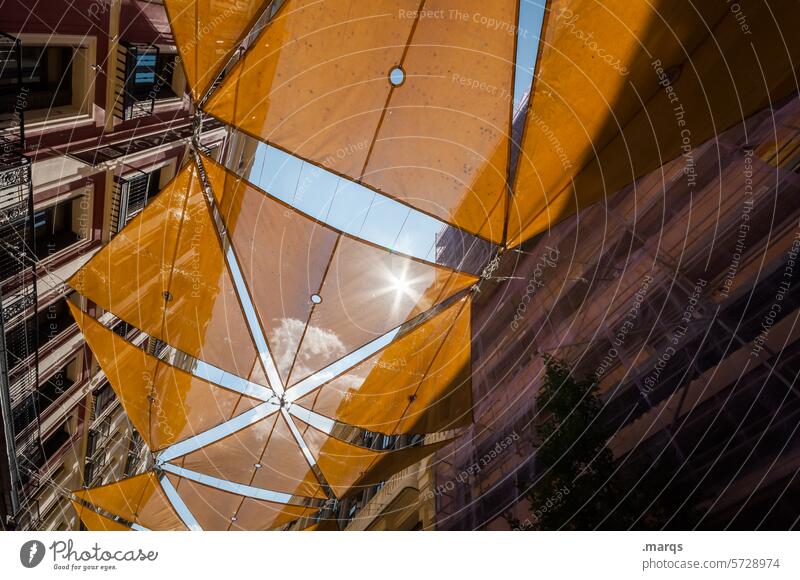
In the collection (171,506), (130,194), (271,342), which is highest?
(130,194)

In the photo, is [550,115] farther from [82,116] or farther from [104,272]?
[82,116]

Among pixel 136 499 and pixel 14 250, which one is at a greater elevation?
pixel 14 250

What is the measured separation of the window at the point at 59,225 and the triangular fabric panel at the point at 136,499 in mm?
5185

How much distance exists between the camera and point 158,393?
7938 millimetres

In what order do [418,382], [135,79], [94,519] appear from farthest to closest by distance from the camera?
[94,519] < [135,79] < [418,382]

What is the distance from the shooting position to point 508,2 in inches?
172

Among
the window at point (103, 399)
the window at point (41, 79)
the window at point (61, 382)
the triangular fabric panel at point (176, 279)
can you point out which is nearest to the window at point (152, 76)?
the window at point (41, 79)

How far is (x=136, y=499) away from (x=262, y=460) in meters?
3.53

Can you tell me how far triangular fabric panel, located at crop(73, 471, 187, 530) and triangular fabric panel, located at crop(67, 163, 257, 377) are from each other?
14.4ft

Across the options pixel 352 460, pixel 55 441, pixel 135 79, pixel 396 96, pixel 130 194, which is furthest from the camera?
pixel 55 441

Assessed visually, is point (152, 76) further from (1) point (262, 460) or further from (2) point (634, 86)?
(2) point (634, 86)

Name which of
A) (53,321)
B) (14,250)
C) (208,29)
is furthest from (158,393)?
(208,29)

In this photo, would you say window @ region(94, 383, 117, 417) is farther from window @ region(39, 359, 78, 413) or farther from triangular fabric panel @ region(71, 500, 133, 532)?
triangular fabric panel @ region(71, 500, 133, 532)
